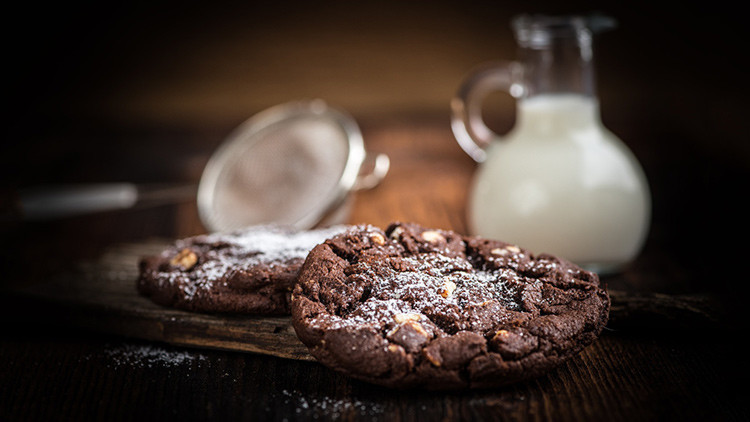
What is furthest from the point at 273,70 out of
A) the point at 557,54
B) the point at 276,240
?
the point at 276,240

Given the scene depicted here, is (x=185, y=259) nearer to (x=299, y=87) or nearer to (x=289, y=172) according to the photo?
(x=289, y=172)

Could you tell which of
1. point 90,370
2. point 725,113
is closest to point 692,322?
point 90,370

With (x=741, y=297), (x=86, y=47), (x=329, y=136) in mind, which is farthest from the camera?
(x=86, y=47)

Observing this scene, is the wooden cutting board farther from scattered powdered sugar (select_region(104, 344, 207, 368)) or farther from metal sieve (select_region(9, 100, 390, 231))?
metal sieve (select_region(9, 100, 390, 231))

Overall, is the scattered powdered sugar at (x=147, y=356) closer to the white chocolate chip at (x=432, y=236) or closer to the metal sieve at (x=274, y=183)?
the white chocolate chip at (x=432, y=236)

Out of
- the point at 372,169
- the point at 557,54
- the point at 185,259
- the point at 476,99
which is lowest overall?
the point at 372,169

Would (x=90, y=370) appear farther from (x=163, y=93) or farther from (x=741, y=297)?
(x=163, y=93)
